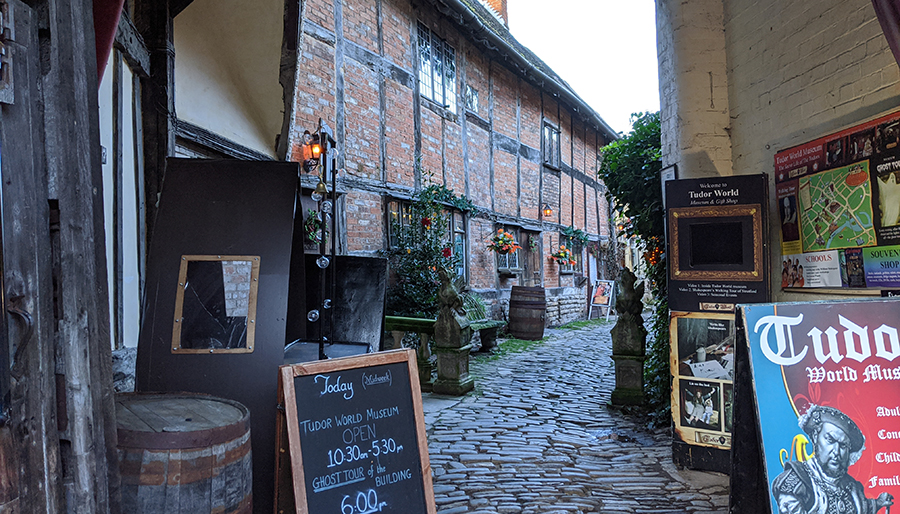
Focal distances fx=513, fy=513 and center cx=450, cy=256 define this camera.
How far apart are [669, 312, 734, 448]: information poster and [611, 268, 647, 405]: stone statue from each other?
4.54 feet

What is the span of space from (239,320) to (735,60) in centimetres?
390

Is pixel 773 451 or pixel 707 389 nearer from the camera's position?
pixel 773 451

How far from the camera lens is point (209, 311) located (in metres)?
2.63

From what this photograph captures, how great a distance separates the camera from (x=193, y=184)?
9.07 ft

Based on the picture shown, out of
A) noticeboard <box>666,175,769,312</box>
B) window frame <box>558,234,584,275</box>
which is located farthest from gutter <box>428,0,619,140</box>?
noticeboard <box>666,175,769,312</box>

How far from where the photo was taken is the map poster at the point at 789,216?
3266mm

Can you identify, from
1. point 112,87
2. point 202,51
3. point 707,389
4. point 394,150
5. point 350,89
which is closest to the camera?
point 112,87

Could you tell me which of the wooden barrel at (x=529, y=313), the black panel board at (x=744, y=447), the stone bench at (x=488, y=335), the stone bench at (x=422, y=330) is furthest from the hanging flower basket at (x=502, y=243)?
the black panel board at (x=744, y=447)

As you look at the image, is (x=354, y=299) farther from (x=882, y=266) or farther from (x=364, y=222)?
(x=882, y=266)

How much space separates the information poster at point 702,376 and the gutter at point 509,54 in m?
5.29

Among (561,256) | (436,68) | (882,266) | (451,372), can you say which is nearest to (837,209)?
(882,266)

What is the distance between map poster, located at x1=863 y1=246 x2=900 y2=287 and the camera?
265 cm

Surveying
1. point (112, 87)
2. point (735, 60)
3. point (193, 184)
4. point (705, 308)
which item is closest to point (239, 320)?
point (193, 184)

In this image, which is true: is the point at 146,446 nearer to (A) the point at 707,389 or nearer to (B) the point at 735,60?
(A) the point at 707,389
